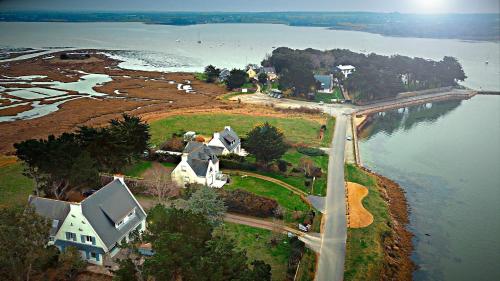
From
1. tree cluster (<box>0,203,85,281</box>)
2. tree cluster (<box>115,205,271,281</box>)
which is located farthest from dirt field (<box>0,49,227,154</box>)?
tree cluster (<box>115,205,271,281</box>)

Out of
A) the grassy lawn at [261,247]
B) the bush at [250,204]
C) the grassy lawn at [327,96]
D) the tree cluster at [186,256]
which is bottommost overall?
the grassy lawn at [327,96]

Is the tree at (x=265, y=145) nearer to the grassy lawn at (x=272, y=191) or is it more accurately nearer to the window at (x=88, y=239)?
the grassy lawn at (x=272, y=191)

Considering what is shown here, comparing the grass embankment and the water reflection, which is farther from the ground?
the grass embankment

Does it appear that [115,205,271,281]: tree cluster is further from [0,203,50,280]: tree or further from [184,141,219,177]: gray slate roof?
[184,141,219,177]: gray slate roof

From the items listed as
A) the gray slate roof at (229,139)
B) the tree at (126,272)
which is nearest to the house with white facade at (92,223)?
the tree at (126,272)

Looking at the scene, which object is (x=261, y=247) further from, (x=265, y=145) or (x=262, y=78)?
(x=262, y=78)

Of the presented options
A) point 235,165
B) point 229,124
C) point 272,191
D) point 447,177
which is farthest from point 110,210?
point 447,177
